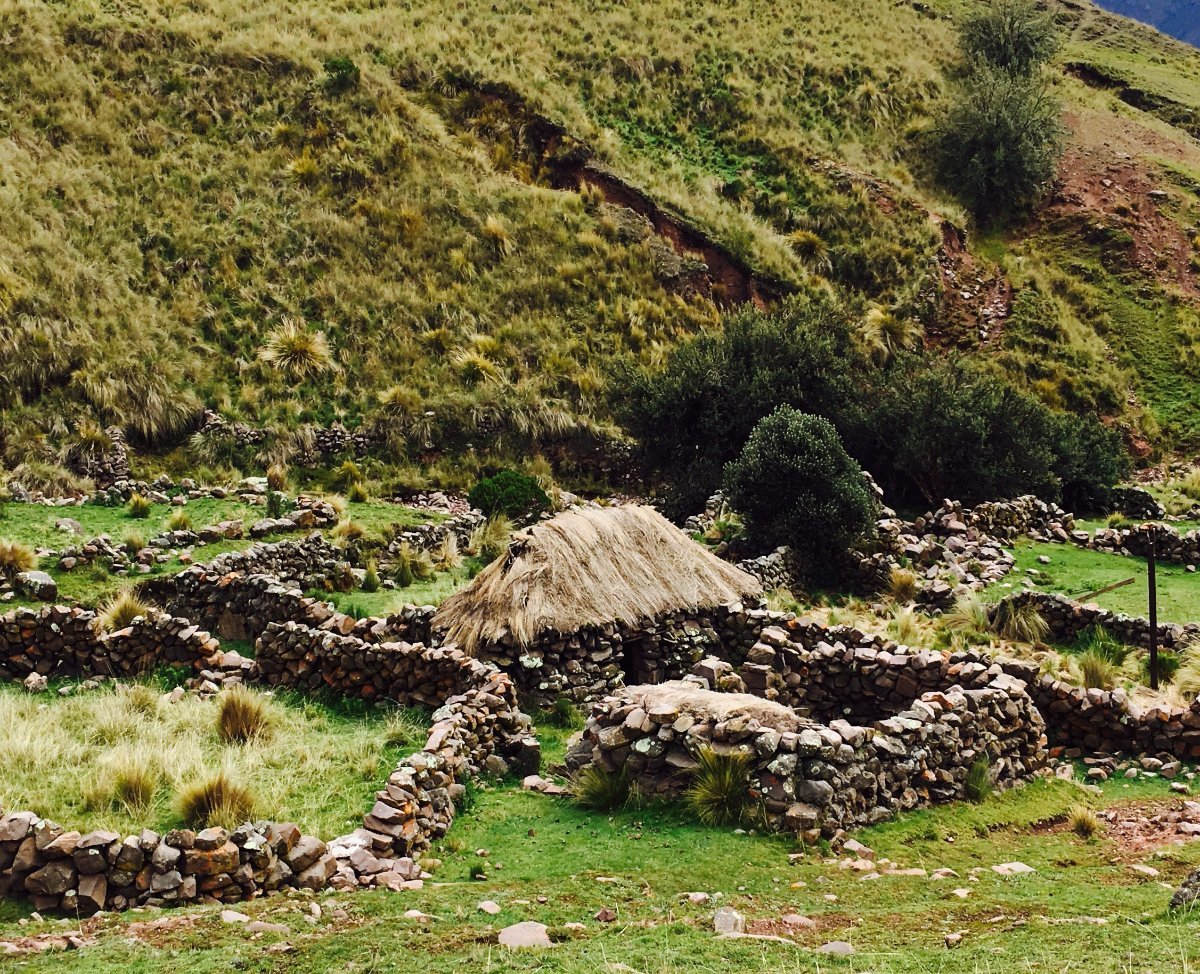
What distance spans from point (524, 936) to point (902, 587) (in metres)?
12.4

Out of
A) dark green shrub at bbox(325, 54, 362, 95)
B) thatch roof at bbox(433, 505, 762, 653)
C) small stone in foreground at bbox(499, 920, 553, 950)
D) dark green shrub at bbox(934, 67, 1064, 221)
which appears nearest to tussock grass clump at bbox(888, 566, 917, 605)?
thatch roof at bbox(433, 505, 762, 653)

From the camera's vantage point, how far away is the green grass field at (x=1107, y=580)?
15453mm

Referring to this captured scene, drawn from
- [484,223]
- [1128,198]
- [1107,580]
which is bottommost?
[1107,580]

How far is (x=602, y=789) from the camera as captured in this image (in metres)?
8.53

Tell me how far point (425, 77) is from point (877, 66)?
22288 mm

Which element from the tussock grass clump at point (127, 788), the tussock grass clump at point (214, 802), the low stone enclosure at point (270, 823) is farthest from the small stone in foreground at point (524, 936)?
the tussock grass clump at point (127, 788)

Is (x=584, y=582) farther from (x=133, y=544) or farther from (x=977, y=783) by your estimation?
(x=133, y=544)

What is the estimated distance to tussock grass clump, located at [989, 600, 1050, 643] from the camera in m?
14.2

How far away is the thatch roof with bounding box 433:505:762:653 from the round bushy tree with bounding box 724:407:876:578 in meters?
4.20

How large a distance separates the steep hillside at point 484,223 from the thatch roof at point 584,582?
1219cm

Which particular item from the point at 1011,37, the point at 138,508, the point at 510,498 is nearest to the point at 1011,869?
the point at 510,498

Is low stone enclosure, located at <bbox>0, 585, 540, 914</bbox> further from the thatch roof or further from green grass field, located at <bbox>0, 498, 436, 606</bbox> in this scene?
green grass field, located at <bbox>0, 498, 436, 606</bbox>

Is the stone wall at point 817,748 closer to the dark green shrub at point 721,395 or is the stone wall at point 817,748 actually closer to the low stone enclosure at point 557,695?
the low stone enclosure at point 557,695

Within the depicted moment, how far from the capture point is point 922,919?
6.00 meters
